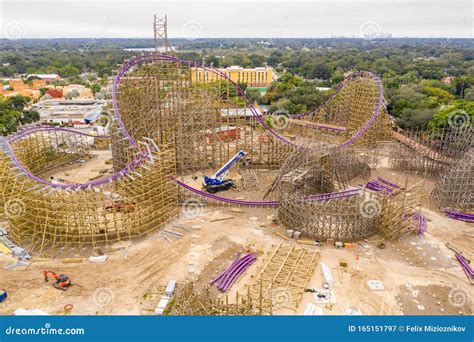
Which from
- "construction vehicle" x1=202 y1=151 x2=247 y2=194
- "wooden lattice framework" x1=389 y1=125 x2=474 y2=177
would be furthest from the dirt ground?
"wooden lattice framework" x1=389 y1=125 x2=474 y2=177

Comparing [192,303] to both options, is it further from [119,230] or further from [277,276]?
[119,230]

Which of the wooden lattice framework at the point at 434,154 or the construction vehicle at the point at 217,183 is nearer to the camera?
the construction vehicle at the point at 217,183

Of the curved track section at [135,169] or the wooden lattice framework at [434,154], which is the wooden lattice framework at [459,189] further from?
the curved track section at [135,169]
